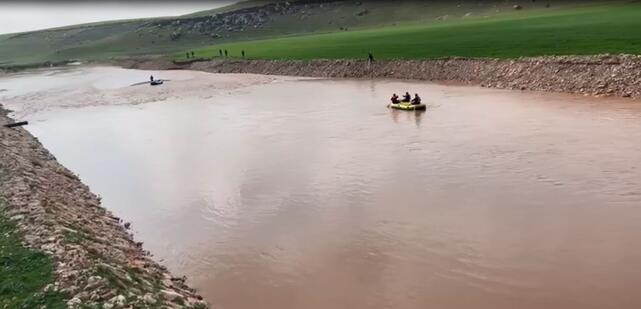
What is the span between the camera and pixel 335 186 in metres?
20.1

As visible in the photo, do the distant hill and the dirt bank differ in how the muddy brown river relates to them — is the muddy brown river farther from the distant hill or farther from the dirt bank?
the distant hill

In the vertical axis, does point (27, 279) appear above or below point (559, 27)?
below

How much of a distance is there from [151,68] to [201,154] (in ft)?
223

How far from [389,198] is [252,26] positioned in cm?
11650

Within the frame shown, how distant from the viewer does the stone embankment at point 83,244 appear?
10.8 m

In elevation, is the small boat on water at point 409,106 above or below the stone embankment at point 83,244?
above

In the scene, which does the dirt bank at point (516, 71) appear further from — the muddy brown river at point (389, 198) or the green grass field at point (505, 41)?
the muddy brown river at point (389, 198)

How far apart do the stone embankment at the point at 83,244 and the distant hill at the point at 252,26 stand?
3279 inches

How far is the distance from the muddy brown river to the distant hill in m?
69.2

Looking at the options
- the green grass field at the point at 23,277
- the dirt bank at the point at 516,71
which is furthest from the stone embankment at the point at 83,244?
the dirt bank at the point at 516,71

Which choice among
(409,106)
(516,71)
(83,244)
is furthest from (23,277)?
(516,71)

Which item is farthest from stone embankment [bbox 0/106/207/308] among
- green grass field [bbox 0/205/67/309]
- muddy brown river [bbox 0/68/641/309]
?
muddy brown river [bbox 0/68/641/309]

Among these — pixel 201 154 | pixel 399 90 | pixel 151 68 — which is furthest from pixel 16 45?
pixel 201 154

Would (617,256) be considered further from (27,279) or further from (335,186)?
(27,279)
